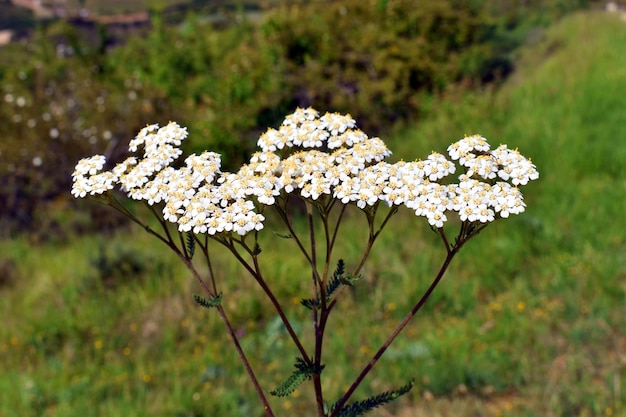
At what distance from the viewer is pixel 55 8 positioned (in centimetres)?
2227

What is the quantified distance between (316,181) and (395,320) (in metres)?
4.01

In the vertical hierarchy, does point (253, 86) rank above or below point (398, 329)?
above

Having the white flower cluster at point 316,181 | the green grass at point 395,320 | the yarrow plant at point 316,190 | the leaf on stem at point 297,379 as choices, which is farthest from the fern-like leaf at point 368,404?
the green grass at point 395,320

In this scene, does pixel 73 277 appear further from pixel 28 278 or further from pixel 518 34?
pixel 518 34

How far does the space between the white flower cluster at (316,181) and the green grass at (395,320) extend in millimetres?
2894

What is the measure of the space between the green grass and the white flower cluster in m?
2.89

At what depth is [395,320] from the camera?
5.80 metres

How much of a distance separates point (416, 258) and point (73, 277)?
382cm

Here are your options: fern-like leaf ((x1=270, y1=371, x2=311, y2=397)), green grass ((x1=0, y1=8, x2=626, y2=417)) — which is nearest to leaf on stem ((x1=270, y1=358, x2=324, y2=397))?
fern-like leaf ((x1=270, y1=371, x2=311, y2=397))

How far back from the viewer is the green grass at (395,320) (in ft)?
15.6

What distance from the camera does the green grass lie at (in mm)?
4746

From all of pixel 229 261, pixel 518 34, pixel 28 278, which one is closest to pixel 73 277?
pixel 28 278

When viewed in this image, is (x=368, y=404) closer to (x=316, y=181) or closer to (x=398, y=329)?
(x=398, y=329)

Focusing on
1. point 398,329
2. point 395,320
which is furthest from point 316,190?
point 395,320
